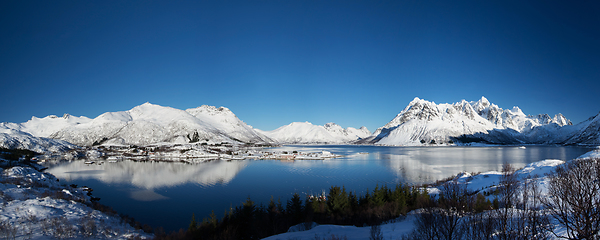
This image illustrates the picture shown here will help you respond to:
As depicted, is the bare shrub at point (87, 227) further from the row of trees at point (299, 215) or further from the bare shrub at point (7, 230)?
the row of trees at point (299, 215)

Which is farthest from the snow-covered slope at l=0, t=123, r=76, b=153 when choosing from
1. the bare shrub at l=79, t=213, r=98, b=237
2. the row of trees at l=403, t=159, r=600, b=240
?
the row of trees at l=403, t=159, r=600, b=240

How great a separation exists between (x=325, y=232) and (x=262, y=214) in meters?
5.86

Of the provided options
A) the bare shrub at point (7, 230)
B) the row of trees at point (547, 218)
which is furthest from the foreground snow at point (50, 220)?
the row of trees at point (547, 218)

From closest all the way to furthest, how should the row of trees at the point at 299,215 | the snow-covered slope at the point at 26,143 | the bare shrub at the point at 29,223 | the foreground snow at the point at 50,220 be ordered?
the bare shrub at the point at 29,223 < the foreground snow at the point at 50,220 < the row of trees at the point at 299,215 < the snow-covered slope at the point at 26,143

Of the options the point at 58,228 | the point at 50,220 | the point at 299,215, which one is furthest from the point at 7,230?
the point at 299,215

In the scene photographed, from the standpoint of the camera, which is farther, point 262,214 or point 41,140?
point 41,140

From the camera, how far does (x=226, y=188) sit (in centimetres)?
3672

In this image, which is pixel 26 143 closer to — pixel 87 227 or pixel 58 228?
pixel 87 227

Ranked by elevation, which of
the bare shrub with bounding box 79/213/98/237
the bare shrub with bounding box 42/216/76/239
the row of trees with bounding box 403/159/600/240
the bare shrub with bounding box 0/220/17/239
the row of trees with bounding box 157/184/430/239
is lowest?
the row of trees with bounding box 157/184/430/239

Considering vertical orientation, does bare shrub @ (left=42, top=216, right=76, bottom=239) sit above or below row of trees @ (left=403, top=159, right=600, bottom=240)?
below

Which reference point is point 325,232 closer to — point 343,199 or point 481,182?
point 343,199

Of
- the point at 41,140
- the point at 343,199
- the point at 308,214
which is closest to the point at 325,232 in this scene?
the point at 308,214

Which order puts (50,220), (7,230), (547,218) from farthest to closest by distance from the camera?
(50,220) → (7,230) → (547,218)

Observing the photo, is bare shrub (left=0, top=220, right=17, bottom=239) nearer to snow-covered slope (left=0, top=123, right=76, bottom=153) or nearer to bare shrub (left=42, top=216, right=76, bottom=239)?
bare shrub (left=42, top=216, right=76, bottom=239)
